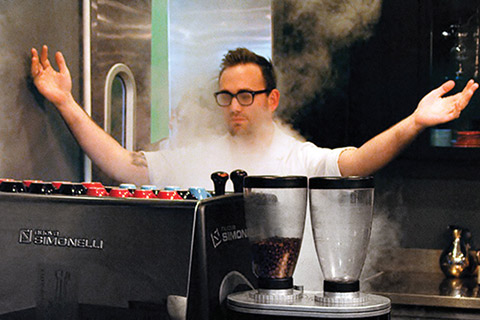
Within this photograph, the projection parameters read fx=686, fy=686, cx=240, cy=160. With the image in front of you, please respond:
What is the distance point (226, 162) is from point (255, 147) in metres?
0.11

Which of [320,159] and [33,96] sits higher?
[33,96]

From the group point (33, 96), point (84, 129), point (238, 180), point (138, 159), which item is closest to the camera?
point (238, 180)

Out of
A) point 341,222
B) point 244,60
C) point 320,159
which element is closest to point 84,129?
point 244,60

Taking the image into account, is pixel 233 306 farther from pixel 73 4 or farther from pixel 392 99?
pixel 392 99

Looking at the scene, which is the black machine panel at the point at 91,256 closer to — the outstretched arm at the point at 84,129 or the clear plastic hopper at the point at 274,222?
the clear plastic hopper at the point at 274,222

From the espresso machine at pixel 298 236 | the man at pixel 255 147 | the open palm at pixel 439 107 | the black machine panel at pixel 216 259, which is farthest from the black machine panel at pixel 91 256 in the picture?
the open palm at pixel 439 107

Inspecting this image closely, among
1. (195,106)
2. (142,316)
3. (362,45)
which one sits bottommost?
(142,316)

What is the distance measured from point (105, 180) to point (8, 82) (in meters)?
0.54

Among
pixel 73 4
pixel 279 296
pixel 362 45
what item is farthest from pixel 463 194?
pixel 279 296

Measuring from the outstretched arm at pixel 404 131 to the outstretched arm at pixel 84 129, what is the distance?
721 millimetres

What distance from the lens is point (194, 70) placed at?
243 cm

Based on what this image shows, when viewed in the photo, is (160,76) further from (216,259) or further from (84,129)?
(216,259)

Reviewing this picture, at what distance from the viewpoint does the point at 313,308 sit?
3.36 feet

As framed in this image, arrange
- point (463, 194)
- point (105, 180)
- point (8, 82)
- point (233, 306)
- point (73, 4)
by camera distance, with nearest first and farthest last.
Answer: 1. point (233, 306)
2. point (8, 82)
3. point (73, 4)
4. point (105, 180)
5. point (463, 194)
